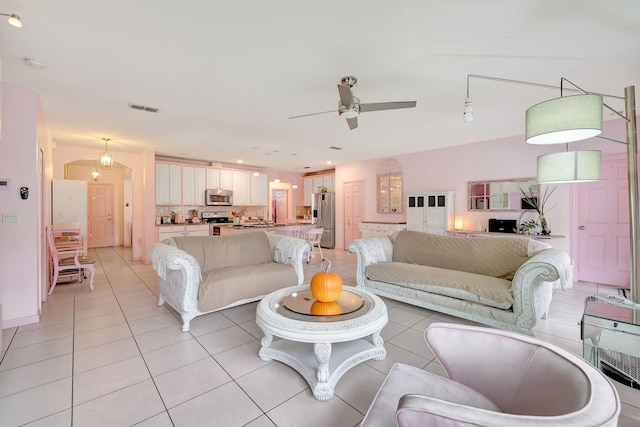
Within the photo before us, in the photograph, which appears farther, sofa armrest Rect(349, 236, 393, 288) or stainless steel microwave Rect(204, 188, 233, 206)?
stainless steel microwave Rect(204, 188, 233, 206)

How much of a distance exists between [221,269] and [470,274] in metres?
2.97

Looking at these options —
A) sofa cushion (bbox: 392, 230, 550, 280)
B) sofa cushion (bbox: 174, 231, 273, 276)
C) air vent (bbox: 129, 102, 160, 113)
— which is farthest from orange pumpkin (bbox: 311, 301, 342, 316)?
air vent (bbox: 129, 102, 160, 113)

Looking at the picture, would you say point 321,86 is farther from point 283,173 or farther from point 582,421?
point 283,173

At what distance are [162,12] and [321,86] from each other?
155 cm

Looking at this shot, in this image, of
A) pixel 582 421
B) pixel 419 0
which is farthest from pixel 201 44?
pixel 582 421

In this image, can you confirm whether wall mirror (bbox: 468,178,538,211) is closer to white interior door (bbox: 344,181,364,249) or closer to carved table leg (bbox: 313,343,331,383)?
white interior door (bbox: 344,181,364,249)

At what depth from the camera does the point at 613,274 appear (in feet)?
14.0

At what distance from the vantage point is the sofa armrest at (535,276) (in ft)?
7.59

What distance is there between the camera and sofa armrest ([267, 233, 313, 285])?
3.61 meters

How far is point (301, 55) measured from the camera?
2385mm

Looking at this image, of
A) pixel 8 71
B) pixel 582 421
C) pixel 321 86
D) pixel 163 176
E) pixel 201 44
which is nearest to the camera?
pixel 582 421

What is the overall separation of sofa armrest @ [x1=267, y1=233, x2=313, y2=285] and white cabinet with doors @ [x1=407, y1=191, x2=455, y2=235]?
11.0 feet

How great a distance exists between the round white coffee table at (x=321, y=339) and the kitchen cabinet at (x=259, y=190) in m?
6.14

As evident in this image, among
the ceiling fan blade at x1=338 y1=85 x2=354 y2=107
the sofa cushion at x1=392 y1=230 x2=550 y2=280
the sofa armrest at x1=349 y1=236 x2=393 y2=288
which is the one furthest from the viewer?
the sofa armrest at x1=349 y1=236 x2=393 y2=288
